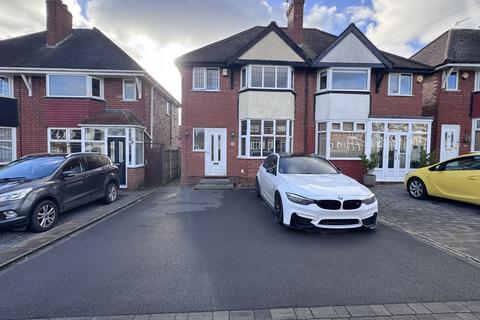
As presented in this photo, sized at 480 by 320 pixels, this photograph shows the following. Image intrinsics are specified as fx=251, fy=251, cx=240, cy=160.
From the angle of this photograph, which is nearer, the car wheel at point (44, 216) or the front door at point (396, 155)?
the car wheel at point (44, 216)

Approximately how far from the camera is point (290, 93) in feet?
39.8

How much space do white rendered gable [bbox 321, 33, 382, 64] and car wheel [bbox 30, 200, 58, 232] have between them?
11942mm

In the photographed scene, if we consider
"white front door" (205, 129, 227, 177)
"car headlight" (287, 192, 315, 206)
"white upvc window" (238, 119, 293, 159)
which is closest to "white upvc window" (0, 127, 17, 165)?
"white front door" (205, 129, 227, 177)

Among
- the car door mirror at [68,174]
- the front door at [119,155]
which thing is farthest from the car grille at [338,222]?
the front door at [119,155]

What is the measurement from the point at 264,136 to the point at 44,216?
8.84m

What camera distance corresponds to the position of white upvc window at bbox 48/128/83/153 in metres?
12.0

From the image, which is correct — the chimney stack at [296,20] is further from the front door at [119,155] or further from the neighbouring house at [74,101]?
the front door at [119,155]

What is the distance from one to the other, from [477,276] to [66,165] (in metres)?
8.76

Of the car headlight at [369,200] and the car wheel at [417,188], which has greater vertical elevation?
the car headlight at [369,200]

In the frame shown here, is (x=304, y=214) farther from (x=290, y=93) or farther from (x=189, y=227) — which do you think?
(x=290, y=93)

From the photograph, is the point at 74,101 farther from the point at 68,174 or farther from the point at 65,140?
the point at 68,174

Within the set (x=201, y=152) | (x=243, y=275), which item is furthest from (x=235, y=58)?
(x=243, y=275)

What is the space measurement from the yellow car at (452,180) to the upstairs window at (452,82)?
25.4 ft

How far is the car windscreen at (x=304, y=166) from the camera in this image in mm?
6713
